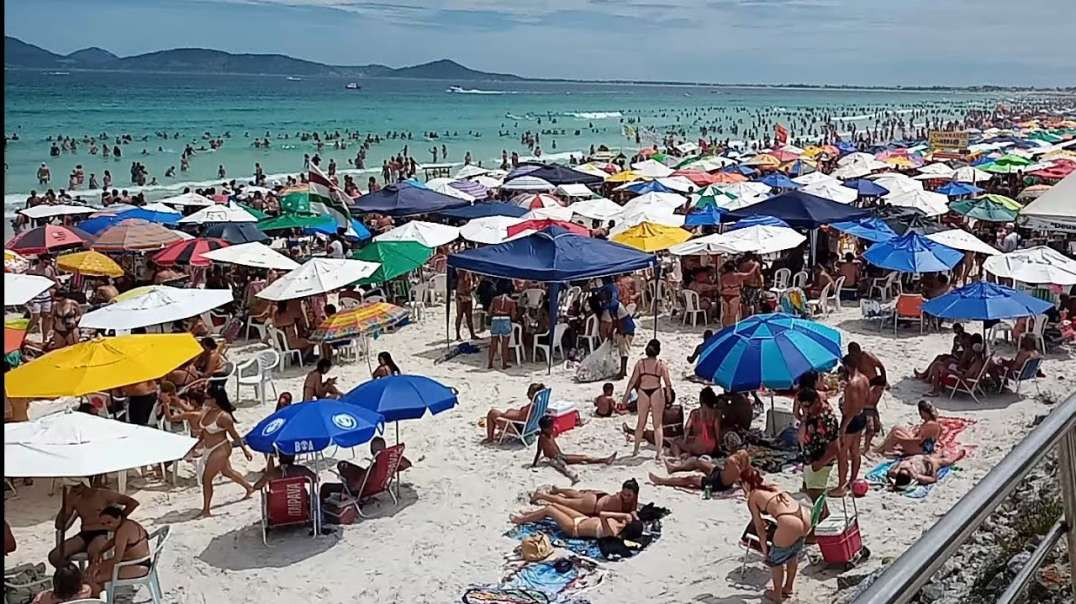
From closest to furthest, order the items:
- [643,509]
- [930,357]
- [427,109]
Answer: [643,509] → [930,357] → [427,109]

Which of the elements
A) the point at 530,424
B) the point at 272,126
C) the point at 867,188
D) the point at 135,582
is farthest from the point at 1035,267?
the point at 272,126

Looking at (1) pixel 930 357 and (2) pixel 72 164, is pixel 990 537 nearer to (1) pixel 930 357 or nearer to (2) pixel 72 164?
(1) pixel 930 357

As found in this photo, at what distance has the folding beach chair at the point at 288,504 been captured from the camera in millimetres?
6660

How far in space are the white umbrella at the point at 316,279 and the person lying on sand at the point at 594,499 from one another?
14.2ft

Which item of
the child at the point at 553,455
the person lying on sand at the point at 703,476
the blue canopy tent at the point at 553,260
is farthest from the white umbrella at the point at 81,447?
the blue canopy tent at the point at 553,260

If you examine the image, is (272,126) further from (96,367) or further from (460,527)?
(460,527)

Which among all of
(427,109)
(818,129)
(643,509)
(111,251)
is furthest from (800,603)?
(427,109)

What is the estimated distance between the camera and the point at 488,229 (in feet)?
46.0

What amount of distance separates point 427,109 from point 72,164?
52461 mm

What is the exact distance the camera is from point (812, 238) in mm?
14422

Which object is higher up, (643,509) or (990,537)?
(990,537)

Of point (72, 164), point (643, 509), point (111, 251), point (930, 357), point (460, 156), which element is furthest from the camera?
point (460, 156)

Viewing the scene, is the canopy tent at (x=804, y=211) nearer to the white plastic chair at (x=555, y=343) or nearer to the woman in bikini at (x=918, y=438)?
the white plastic chair at (x=555, y=343)

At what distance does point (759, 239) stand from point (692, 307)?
126 centimetres
